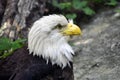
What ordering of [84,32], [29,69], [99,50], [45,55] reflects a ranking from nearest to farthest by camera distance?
[29,69] → [45,55] → [99,50] → [84,32]

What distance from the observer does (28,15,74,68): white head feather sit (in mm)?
5945

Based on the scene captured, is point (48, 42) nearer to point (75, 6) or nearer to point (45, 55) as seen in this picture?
point (45, 55)

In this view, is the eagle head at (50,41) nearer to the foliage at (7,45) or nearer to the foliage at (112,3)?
the foliage at (7,45)

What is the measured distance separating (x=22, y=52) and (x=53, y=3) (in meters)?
3.68

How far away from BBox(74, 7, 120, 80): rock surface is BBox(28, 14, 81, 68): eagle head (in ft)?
4.38

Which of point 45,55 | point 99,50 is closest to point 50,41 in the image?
point 45,55

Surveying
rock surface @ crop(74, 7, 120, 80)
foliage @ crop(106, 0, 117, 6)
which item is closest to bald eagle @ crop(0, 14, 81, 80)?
rock surface @ crop(74, 7, 120, 80)

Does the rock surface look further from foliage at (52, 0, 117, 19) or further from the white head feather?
the white head feather

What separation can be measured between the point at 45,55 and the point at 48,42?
17 cm

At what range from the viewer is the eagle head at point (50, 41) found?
5945 mm

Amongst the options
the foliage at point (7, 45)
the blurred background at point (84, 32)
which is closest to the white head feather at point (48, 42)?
the blurred background at point (84, 32)

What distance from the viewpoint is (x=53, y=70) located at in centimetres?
588

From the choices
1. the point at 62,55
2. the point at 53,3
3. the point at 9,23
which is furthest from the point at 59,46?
the point at 53,3

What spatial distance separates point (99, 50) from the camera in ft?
27.0
